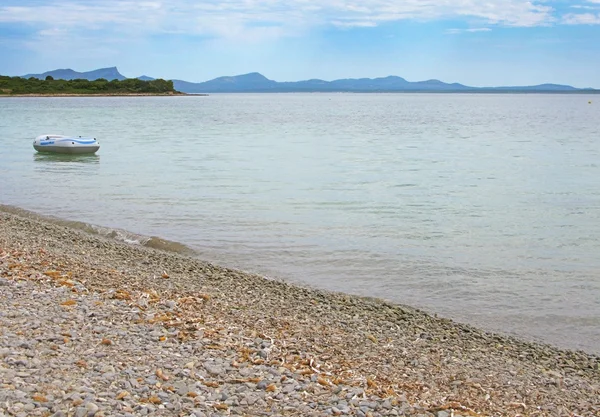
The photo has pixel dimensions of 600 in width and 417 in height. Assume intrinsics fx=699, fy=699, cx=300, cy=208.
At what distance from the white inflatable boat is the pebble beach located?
2420cm

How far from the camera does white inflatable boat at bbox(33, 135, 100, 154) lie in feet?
114

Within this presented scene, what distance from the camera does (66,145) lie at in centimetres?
3491

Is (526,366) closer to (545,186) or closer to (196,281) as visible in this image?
(196,281)

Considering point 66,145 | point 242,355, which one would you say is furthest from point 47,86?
point 242,355

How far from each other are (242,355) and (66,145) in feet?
98.5

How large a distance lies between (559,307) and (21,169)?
2456cm

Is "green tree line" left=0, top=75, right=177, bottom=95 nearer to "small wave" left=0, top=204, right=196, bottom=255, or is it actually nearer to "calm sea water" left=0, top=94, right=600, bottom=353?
"calm sea water" left=0, top=94, right=600, bottom=353

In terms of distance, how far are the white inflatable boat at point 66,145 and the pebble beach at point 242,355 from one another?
2420 centimetres

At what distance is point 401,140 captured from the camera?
1898 inches

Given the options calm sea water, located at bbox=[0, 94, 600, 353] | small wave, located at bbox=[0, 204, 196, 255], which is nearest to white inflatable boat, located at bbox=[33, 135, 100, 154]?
calm sea water, located at bbox=[0, 94, 600, 353]

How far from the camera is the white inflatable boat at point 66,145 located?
34750 millimetres

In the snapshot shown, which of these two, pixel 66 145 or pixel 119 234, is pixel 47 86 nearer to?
pixel 66 145

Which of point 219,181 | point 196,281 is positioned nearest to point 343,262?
point 196,281

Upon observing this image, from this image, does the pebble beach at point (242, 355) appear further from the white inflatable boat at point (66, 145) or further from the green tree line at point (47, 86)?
the green tree line at point (47, 86)
